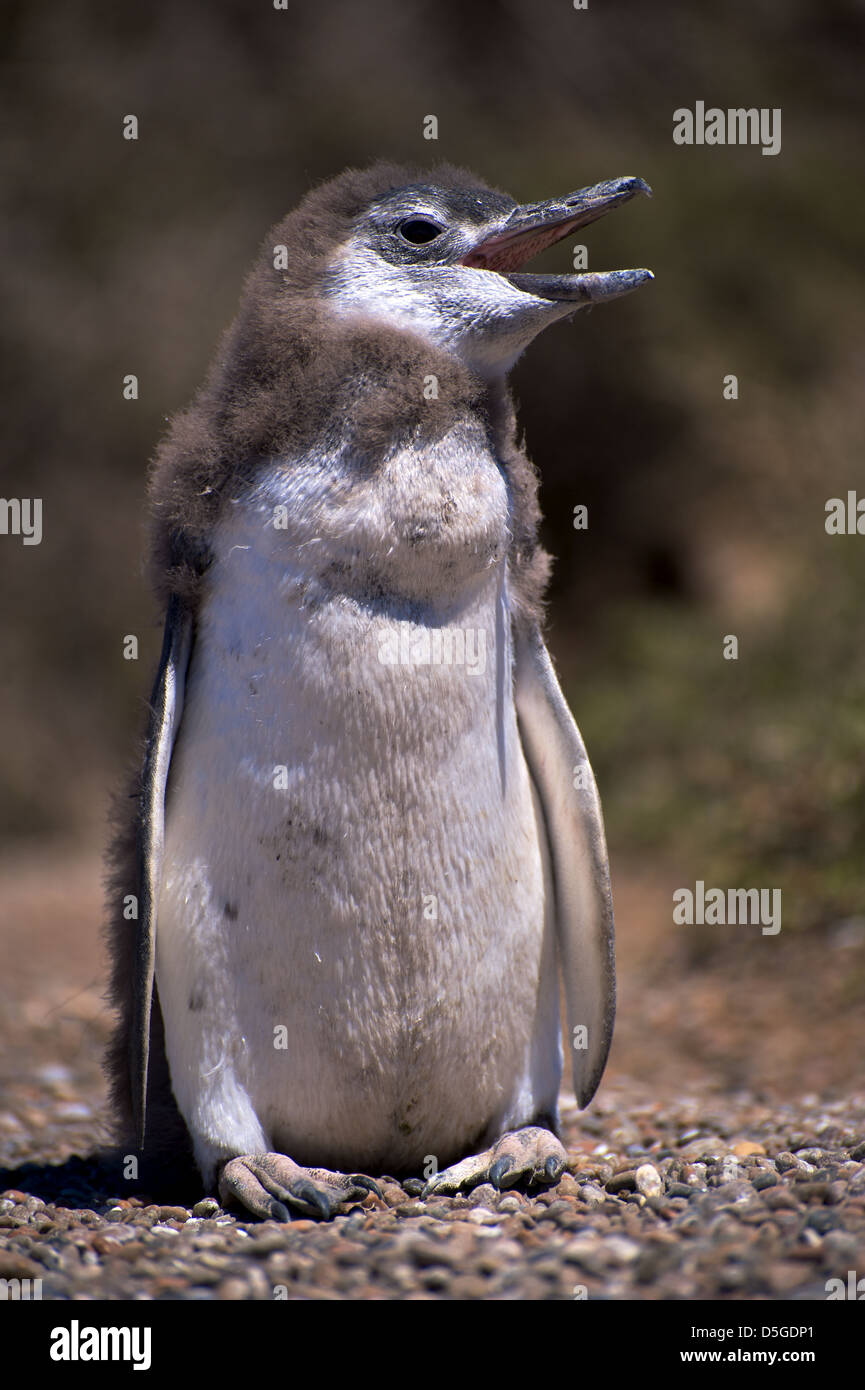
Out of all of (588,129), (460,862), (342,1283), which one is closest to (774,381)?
(588,129)

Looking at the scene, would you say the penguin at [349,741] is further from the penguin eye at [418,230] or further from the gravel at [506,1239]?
the gravel at [506,1239]

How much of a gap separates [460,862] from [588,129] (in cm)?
816

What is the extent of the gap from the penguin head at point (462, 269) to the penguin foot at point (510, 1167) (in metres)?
1.45

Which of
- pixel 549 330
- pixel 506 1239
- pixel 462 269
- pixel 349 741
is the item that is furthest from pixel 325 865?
pixel 549 330

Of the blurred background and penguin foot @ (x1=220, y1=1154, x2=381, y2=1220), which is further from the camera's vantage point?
the blurred background

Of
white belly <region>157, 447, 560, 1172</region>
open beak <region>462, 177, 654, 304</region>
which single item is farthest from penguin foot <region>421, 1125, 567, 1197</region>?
open beak <region>462, 177, 654, 304</region>

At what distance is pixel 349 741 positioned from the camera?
2262 millimetres

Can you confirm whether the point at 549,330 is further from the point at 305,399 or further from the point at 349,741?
the point at 349,741

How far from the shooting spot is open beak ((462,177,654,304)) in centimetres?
234

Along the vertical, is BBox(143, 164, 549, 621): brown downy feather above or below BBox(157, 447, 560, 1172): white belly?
above

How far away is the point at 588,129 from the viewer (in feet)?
30.0

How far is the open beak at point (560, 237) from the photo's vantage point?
234 centimetres

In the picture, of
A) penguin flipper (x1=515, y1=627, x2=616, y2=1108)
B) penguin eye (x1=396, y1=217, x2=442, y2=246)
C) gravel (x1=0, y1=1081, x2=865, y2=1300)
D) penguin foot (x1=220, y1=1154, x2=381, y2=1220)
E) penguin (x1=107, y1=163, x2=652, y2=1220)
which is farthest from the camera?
penguin flipper (x1=515, y1=627, x2=616, y2=1108)

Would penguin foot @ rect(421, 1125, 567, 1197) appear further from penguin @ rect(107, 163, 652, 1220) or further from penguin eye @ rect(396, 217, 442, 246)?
penguin eye @ rect(396, 217, 442, 246)
